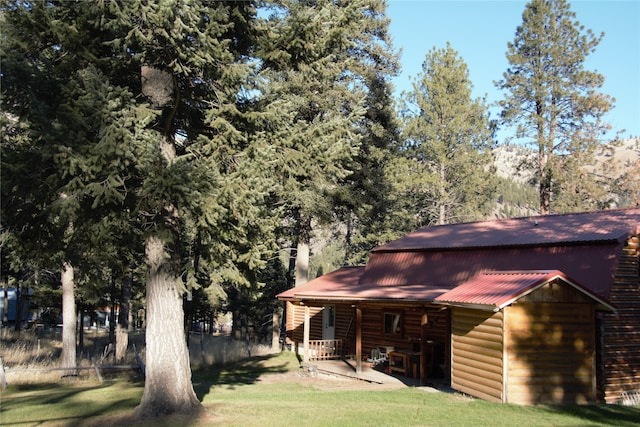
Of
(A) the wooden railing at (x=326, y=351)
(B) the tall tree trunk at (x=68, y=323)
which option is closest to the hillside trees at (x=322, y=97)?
(A) the wooden railing at (x=326, y=351)

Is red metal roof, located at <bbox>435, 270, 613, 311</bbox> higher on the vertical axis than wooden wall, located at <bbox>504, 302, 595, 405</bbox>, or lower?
higher

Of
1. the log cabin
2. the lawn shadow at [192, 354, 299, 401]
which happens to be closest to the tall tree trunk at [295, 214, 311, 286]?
the lawn shadow at [192, 354, 299, 401]

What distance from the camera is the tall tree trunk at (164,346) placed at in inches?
437

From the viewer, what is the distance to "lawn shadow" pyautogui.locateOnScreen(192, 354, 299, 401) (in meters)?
17.6

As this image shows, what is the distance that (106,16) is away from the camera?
418 inches

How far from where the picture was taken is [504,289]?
1348 centimetres

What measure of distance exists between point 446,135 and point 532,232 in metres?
13.3

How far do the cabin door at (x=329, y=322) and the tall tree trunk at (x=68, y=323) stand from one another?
35.9 feet

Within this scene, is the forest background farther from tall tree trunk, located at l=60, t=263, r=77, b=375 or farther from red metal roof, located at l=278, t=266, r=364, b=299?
red metal roof, located at l=278, t=266, r=364, b=299

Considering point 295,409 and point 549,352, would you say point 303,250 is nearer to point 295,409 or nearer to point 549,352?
→ point 295,409

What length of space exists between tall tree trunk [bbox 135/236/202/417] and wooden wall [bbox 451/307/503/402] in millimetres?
6938

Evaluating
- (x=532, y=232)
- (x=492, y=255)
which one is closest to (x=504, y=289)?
(x=492, y=255)

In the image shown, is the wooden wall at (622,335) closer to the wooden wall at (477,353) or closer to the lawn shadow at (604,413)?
the lawn shadow at (604,413)

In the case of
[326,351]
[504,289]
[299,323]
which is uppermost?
[504,289]
